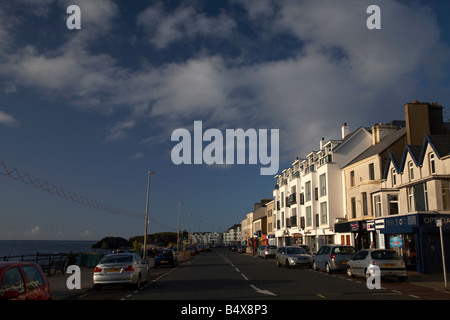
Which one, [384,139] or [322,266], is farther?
[384,139]

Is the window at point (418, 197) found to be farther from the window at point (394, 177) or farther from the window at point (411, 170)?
the window at point (394, 177)

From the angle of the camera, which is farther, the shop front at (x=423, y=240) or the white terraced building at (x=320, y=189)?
the white terraced building at (x=320, y=189)

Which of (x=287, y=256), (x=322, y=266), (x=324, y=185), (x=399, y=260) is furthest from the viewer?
(x=324, y=185)

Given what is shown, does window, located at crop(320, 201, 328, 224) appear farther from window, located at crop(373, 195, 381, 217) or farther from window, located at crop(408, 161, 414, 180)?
window, located at crop(408, 161, 414, 180)

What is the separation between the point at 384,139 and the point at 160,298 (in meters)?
32.9

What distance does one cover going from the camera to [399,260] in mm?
18891

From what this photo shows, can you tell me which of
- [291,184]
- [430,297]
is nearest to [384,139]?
[291,184]

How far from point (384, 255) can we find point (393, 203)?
12.7 meters

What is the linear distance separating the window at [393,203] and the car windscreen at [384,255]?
12.0 meters

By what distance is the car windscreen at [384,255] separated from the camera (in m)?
19.0

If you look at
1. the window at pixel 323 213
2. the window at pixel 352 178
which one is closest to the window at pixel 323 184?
the window at pixel 323 213

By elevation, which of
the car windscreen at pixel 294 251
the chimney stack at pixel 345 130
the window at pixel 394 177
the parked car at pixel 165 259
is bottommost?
the parked car at pixel 165 259

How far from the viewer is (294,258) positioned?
2891cm

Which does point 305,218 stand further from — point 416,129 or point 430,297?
point 430,297
